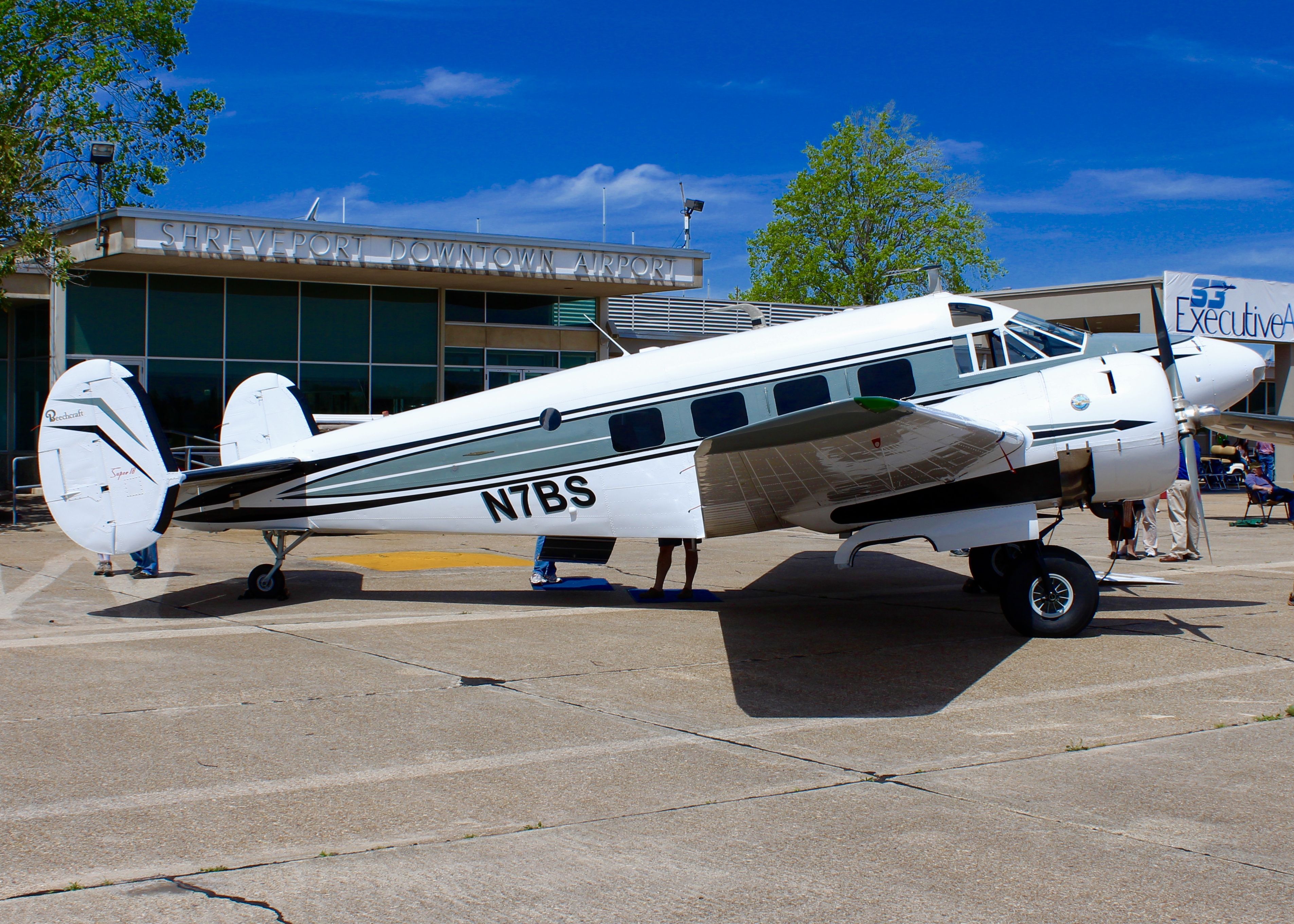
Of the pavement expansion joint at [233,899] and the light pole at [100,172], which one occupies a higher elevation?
the light pole at [100,172]

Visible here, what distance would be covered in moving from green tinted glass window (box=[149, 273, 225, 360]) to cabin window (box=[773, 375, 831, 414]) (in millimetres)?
19516

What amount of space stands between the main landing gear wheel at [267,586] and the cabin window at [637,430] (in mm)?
4415

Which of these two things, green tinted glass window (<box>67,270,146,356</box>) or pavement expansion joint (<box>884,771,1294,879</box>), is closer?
pavement expansion joint (<box>884,771,1294,879</box>)

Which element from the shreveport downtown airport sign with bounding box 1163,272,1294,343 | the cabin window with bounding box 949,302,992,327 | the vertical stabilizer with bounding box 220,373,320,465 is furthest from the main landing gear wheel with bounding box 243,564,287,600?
the shreveport downtown airport sign with bounding box 1163,272,1294,343

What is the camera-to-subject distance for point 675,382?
36.0ft

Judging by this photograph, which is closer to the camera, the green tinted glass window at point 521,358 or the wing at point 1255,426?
the wing at point 1255,426

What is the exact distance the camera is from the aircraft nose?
36.1 ft

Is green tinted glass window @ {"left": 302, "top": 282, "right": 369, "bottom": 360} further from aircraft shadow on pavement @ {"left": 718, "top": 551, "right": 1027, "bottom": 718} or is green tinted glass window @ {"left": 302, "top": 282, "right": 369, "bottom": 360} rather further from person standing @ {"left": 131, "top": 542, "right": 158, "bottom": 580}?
aircraft shadow on pavement @ {"left": 718, "top": 551, "right": 1027, "bottom": 718}

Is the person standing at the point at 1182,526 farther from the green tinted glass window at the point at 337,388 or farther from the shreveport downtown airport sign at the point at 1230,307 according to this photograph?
the green tinted glass window at the point at 337,388

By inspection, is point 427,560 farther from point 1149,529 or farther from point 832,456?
point 1149,529

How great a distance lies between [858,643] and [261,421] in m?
7.39

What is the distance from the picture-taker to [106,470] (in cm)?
1077

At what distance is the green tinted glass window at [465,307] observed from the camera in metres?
28.5

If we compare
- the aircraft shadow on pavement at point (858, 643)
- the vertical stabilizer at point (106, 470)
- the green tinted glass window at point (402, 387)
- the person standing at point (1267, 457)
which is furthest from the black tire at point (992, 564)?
the person standing at point (1267, 457)
